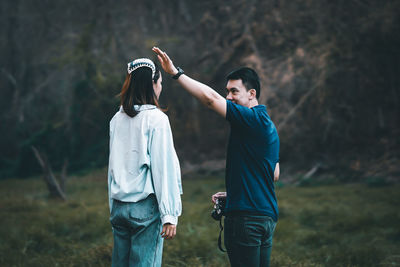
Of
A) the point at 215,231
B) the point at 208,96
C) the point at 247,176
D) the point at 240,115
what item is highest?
the point at 208,96

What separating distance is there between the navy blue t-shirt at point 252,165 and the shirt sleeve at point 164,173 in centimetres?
33

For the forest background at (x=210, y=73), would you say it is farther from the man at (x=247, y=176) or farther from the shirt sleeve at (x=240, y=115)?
the shirt sleeve at (x=240, y=115)

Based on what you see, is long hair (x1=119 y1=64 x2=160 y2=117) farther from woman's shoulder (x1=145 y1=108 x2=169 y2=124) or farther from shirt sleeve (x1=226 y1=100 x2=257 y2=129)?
shirt sleeve (x1=226 y1=100 x2=257 y2=129)

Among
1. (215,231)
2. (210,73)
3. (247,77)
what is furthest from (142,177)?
(210,73)

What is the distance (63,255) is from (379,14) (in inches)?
470

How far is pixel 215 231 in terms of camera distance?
262 inches

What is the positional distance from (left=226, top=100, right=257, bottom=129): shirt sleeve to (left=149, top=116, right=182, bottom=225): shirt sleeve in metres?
0.41

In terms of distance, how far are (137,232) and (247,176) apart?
73 cm

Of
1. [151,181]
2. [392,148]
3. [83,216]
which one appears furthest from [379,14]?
[151,181]

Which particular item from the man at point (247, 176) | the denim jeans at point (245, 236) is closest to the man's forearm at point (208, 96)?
the man at point (247, 176)

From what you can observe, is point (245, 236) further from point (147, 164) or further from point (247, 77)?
point (247, 77)

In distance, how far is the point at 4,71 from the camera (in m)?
20.9

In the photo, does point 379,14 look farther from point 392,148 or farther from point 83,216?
point 83,216

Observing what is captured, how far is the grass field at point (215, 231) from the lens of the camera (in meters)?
5.00
